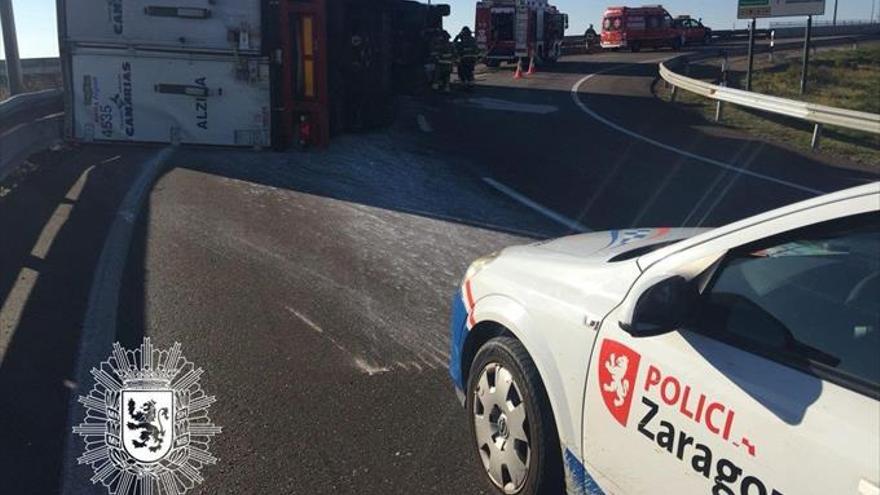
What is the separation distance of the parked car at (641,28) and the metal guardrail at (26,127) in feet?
143

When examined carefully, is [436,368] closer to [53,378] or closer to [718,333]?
[53,378]

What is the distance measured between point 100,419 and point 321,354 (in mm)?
1367

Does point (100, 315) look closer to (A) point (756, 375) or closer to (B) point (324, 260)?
(B) point (324, 260)

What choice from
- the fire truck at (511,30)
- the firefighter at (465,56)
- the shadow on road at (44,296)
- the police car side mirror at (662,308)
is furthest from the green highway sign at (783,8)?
the police car side mirror at (662,308)

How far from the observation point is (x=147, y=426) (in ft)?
13.6

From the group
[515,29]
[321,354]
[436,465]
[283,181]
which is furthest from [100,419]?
[515,29]

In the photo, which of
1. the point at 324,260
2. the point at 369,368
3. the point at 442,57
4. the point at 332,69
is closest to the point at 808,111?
the point at 332,69

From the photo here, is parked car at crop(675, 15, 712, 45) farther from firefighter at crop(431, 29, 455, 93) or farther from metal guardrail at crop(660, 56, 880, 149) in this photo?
metal guardrail at crop(660, 56, 880, 149)

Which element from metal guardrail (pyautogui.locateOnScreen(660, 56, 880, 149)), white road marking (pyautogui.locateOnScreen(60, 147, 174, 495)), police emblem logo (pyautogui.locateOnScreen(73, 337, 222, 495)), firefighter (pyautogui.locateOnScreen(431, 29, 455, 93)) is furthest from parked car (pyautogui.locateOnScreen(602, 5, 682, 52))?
police emblem logo (pyautogui.locateOnScreen(73, 337, 222, 495))

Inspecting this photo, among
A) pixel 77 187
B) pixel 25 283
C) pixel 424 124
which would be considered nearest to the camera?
pixel 25 283

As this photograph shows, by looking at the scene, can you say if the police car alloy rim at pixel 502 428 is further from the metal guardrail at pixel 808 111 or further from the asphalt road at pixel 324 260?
the metal guardrail at pixel 808 111

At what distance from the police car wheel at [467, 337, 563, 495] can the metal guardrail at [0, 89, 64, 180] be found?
28.7 ft

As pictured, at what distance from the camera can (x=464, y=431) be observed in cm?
421

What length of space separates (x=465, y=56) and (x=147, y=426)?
2245 cm
